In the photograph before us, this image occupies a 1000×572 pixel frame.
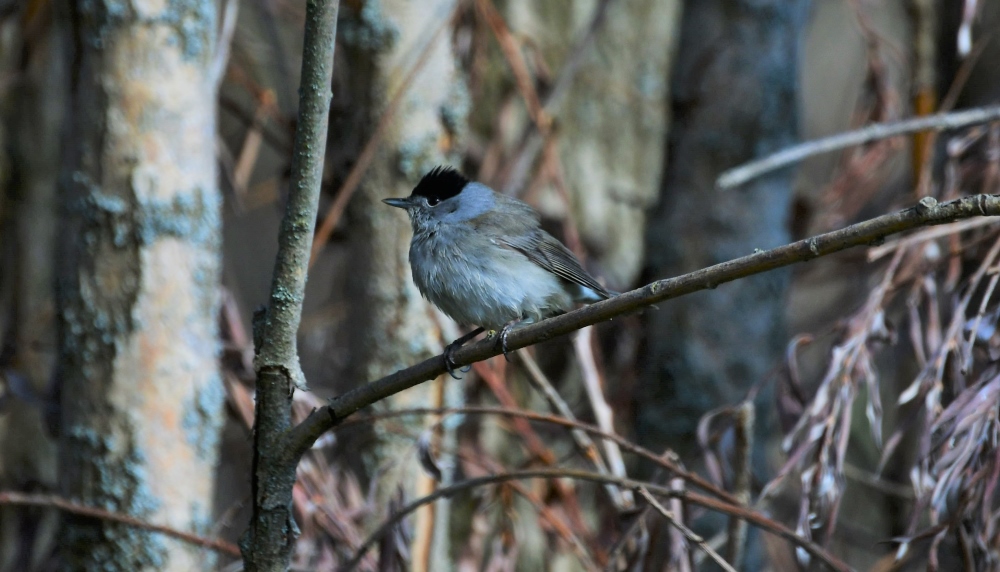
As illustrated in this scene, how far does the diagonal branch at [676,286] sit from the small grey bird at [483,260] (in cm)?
102

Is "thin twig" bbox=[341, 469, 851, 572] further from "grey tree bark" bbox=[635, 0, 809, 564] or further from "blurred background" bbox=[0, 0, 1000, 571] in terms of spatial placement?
"grey tree bark" bbox=[635, 0, 809, 564]

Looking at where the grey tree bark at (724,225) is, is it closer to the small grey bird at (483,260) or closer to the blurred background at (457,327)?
the blurred background at (457,327)

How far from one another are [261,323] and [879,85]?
364 centimetres

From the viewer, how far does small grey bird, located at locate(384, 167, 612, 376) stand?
312 cm

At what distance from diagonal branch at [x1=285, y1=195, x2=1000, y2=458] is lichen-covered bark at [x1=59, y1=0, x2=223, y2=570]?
3.72ft

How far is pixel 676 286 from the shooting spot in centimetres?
170

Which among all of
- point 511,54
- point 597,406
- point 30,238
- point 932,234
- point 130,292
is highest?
point 511,54

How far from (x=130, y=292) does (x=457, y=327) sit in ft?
5.17

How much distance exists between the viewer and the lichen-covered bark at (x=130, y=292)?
2.79m

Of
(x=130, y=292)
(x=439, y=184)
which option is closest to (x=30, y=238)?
(x=130, y=292)

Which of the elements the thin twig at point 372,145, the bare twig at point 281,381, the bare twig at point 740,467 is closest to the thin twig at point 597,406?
the bare twig at point 740,467

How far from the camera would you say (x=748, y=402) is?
2.69m

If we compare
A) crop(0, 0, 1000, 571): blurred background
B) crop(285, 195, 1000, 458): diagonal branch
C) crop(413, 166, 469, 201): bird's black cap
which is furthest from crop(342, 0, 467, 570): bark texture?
crop(285, 195, 1000, 458): diagonal branch

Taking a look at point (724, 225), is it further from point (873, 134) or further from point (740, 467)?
point (740, 467)
